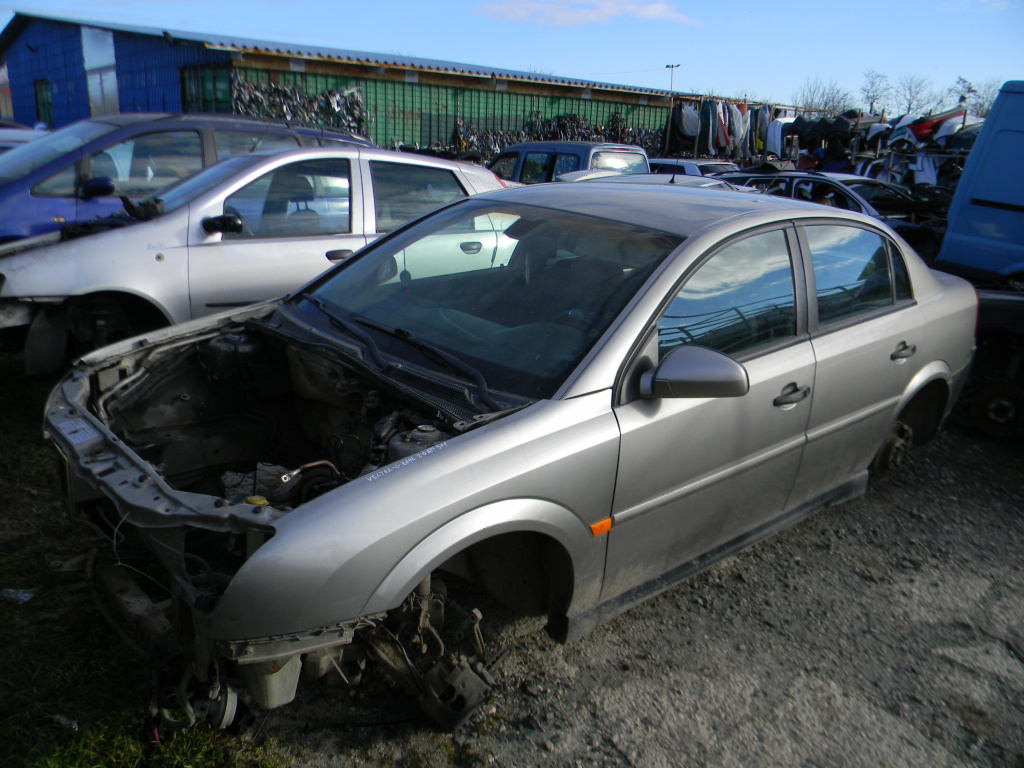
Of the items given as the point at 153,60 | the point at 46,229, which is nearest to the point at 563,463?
the point at 46,229

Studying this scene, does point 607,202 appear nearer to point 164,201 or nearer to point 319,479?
point 319,479

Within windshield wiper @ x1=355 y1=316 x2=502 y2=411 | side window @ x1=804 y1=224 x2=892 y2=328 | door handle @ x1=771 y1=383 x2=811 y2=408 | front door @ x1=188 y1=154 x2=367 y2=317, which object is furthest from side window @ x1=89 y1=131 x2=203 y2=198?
door handle @ x1=771 y1=383 x2=811 y2=408

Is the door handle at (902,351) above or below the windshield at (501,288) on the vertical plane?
below

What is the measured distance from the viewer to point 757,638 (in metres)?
2.95

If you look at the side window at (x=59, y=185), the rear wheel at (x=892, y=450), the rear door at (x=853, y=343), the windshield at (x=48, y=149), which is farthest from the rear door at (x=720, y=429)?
the windshield at (x=48, y=149)

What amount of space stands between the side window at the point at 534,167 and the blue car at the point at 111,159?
4355 mm

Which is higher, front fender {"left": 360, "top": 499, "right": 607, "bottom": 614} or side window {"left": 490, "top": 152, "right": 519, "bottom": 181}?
side window {"left": 490, "top": 152, "right": 519, "bottom": 181}

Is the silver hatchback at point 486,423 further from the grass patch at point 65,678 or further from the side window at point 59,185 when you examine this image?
the side window at point 59,185

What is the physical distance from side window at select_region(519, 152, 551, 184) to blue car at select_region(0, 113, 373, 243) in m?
4.36

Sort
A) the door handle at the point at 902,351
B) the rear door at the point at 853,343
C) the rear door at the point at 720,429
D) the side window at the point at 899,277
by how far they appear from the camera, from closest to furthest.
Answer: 1. the rear door at the point at 720,429
2. the rear door at the point at 853,343
3. the door handle at the point at 902,351
4. the side window at the point at 899,277

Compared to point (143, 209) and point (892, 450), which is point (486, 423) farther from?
point (143, 209)

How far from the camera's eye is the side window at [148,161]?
5582 millimetres

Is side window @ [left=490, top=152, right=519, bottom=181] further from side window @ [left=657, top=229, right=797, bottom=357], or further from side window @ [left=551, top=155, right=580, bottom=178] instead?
side window @ [left=657, top=229, right=797, bottom=357]

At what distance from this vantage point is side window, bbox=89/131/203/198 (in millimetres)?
5582
